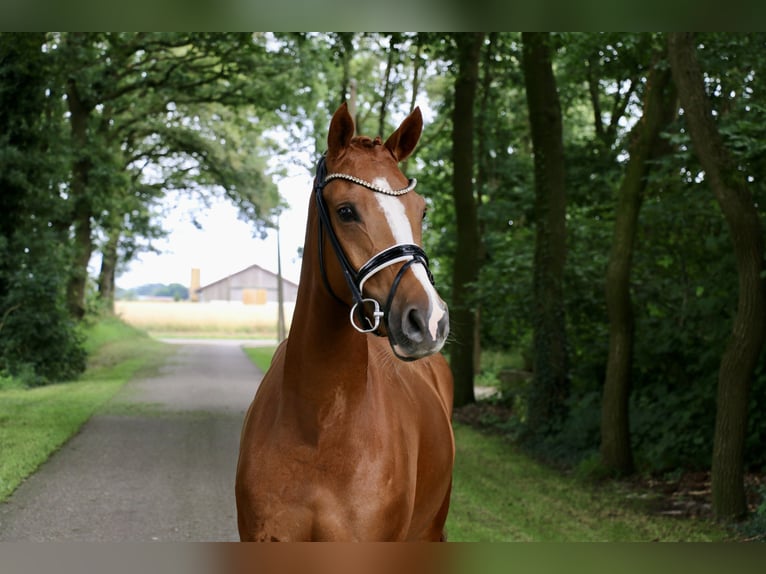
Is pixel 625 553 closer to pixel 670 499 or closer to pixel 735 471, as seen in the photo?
pixel 735 471

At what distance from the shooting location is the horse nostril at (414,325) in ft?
8.88

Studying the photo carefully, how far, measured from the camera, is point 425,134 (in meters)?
27.4

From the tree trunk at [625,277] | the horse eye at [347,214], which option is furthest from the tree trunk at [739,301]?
the horse eye at [347,214]

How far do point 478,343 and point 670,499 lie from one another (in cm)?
1514

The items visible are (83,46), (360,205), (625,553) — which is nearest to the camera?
(625,553)

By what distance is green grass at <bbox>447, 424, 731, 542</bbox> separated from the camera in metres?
8.27

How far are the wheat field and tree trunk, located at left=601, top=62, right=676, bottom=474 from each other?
45.3m

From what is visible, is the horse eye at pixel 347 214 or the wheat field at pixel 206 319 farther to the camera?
the wheat field at pixel 206 319

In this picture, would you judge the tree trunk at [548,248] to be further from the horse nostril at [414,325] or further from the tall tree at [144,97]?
the horse nostril at [414,325]

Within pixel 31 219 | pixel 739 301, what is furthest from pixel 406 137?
pixel 31 219

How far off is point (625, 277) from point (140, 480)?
616 centimetres

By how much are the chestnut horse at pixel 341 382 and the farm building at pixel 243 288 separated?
2218 inches

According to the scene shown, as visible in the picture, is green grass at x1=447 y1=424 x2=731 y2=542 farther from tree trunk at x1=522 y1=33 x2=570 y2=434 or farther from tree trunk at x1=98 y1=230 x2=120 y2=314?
tree trunk at x1=98 y1=230 x2=120 y2=314
